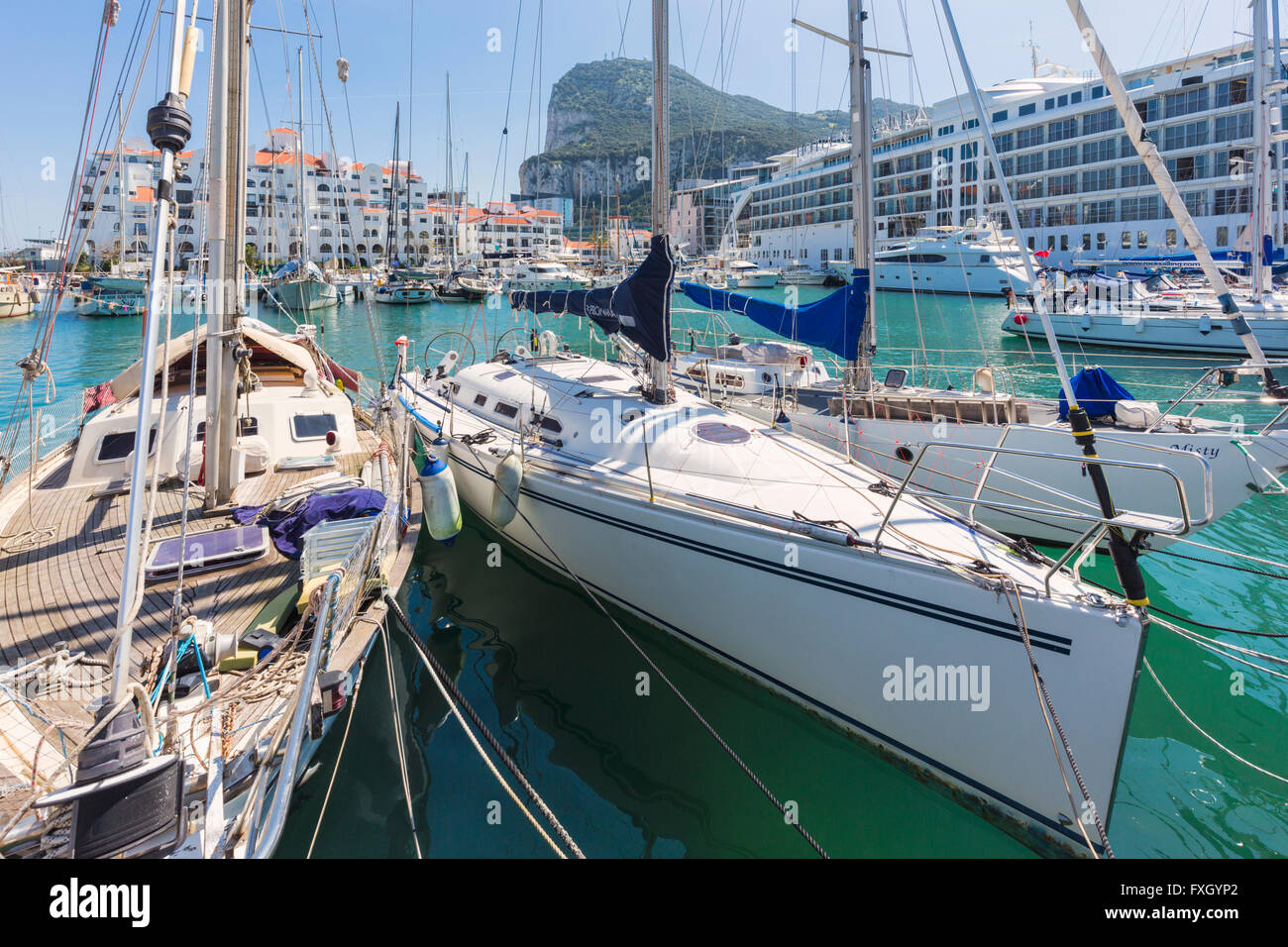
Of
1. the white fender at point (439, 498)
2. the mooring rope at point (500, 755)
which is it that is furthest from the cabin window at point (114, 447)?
the mooring rope at point (500, 755)

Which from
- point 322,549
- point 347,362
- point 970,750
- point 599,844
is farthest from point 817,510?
point 347,362

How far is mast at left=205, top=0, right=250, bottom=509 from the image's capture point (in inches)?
260

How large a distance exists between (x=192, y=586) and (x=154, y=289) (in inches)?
145

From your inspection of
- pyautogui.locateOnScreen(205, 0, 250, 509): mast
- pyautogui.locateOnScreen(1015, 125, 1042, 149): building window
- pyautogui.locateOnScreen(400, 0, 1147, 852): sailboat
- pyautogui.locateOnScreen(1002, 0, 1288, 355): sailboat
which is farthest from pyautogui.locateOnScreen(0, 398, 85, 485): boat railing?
pyautogui.locateOnScreen(1015, 125, 1042, 149): building window

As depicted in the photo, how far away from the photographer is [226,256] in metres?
6.92

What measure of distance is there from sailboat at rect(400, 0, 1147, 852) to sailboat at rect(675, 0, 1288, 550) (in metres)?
2.39

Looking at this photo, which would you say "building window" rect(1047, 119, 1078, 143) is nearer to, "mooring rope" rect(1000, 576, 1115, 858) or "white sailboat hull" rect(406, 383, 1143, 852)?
"white sailboat hull" rect(406, 383, 1143, 852)

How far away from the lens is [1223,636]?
7.82 meters

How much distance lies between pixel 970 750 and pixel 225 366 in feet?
24.2

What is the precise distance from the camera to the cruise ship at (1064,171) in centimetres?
4656

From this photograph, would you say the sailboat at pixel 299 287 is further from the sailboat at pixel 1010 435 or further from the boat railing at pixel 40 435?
the sailboat at pixel 1010 435

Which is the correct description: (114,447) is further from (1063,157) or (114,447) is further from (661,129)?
(1063,157)

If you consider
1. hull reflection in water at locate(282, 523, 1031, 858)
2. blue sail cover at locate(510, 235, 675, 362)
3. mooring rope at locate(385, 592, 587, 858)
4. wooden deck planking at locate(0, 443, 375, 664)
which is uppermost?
blue sail cover at locate(510, 235, 675, 362)

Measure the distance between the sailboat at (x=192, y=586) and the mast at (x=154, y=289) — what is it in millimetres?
14
